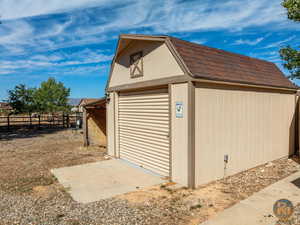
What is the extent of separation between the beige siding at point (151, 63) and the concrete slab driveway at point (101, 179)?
2.73 m

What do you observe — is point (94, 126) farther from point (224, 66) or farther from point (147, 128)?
point (224, 66)

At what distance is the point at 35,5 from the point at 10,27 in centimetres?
541

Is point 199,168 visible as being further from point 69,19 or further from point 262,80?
point 69,19

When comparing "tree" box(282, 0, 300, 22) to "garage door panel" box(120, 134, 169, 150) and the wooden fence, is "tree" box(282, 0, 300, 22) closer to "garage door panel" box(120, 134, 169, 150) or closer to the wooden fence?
"garage door panel" box(120, 134, 169, 150)

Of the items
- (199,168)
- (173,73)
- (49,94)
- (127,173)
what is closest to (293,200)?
(199,168)

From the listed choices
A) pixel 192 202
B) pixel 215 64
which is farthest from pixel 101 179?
pixel 215 64

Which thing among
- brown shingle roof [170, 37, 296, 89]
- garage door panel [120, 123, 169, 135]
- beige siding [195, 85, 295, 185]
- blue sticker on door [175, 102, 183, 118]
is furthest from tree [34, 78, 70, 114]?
beige siding [195, 85, 295, 185]

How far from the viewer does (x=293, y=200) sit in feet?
12.3

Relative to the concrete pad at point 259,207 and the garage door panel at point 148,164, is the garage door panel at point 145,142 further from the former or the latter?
the concrete pad at point 259,207

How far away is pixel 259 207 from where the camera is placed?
3.47 meters

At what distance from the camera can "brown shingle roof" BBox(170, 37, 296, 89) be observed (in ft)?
15.1

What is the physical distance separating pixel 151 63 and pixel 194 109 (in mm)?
1978

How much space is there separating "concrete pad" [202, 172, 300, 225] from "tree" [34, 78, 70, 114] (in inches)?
1544

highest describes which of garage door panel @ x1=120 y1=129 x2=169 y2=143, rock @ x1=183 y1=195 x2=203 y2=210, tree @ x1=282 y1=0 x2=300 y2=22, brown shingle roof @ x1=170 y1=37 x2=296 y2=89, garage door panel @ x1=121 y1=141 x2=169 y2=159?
tree @ x1=282 y1=0 x2=300 y2=22
